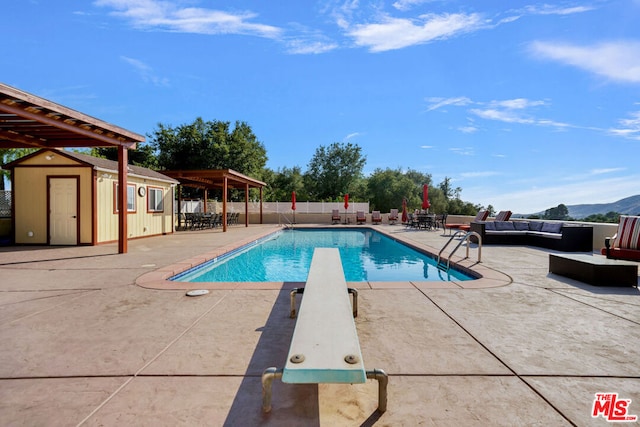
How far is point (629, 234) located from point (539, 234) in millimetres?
3612

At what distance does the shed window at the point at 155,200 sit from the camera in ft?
40.9

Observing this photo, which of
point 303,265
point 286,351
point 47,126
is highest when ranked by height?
point 47,126

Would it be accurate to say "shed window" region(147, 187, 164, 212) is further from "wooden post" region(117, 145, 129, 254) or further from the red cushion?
the red cushion

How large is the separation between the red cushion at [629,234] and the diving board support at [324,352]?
20.7 ft

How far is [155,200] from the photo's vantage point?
42.5ft

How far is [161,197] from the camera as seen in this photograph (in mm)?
13438

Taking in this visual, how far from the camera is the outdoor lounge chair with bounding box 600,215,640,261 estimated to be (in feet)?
18.6

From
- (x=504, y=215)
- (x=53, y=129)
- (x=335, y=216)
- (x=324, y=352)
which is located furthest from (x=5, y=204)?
(x=504, y=215)

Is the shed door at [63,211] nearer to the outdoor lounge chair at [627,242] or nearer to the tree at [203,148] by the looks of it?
the outdoor lounge chair at [627,242]

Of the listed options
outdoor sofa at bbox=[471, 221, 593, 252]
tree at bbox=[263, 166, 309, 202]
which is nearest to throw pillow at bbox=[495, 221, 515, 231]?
outdoor sofa at bbox=[471, 221, 593, 252]

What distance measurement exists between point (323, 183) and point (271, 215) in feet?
50.3

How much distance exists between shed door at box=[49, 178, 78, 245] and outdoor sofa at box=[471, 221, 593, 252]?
1222 centimetres

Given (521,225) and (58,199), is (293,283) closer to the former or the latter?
(58,199)

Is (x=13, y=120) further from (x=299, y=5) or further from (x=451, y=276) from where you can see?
(x=451, y=276)
